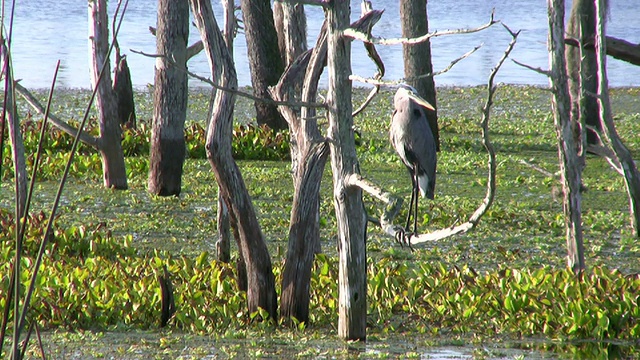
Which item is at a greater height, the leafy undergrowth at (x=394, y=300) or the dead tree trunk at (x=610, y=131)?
the dead tree trunk at (x=610, y=131)

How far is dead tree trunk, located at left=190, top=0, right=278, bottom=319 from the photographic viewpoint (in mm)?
4965

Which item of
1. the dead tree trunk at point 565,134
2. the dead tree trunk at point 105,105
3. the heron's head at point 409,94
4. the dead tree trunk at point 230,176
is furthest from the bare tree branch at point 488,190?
the dead tree trunk at point 105,105

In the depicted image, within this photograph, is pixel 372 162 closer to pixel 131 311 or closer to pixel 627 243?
pixel 627 243

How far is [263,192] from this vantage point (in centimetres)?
907

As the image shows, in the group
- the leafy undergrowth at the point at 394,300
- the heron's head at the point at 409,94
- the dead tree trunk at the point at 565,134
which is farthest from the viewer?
the dead tree trunk at the point at 565,134

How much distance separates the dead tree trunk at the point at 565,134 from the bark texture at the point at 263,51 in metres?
6.89

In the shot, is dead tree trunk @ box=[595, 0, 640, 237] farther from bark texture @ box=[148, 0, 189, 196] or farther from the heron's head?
bark texture @ box=[148, 0, 189, 196]

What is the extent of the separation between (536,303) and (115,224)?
13.3 feet

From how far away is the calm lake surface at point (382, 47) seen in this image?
2195cm

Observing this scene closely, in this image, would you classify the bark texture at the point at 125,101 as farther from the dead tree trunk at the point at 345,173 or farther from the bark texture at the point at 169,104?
the dead tree trunk at the point at 345,173

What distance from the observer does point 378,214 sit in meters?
8.12

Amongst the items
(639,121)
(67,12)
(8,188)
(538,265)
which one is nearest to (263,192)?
(8,188)

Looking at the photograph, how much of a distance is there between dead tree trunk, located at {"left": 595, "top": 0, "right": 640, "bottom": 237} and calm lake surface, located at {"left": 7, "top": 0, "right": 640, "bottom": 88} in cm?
877

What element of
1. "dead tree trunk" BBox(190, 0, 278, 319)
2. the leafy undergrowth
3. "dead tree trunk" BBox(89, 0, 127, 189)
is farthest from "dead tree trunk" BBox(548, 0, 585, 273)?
"dead tree trunk" BBox(89, 0, 127, 189)
